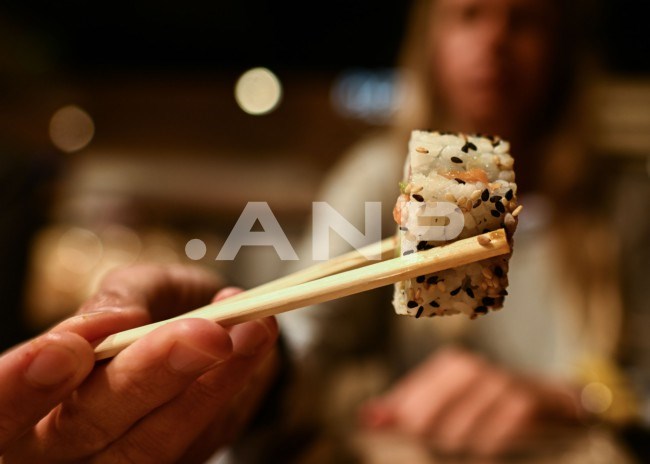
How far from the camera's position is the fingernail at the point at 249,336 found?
717 millimetres

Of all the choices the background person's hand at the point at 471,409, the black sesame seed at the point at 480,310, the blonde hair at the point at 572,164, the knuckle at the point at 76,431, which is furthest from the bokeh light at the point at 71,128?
the black sesame seed at the point at 480,310

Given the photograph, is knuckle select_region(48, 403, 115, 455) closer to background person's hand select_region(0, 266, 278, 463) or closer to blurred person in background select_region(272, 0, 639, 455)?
background person's hand select_region(0, 266, 278, 463)

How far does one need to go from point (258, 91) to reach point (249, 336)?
3.87m

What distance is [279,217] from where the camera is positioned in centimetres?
450

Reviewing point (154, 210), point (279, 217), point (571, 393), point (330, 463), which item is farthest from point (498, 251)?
point (154, 210)

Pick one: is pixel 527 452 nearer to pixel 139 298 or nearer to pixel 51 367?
pixel 139 298

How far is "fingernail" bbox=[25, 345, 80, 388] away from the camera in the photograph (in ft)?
1.90

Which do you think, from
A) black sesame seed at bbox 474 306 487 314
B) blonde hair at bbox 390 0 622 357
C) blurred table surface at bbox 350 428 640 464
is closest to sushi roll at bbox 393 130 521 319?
black sesame seed at bbox 474 306 487 314

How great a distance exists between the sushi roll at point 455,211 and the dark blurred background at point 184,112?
334 cm

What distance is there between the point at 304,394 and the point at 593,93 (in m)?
1.85

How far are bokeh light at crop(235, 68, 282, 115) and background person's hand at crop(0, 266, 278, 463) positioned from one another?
11.9ft

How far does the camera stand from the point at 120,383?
2.05 ft

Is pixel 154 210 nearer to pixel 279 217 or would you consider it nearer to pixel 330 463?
pixel 279 217

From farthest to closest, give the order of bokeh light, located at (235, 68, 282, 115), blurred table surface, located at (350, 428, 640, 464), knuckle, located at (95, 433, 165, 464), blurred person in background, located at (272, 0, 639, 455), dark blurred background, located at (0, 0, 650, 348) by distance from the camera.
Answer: bokeh light, located at (235, 68, 282, 115)
dark blurred background, located at (0, 0, 650, 348)
blurred person in background, located at (272, 0, 639, 455)
blurred table surface, located at (350, 428, 640, 464)
knuckle, located at (95, 433, 165, 464)
